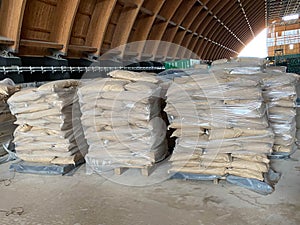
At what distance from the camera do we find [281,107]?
3572 mm

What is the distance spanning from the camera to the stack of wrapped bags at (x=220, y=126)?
2.69 meters

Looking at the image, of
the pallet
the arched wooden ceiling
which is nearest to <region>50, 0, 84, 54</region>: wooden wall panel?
the arched wooden ceiling

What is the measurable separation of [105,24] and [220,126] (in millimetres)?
5095

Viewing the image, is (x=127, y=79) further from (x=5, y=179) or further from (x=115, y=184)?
(x=5, y=179)

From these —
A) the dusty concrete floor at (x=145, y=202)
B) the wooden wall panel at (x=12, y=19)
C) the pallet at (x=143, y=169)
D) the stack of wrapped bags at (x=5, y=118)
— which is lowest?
the dusty concrete floor at (x=145, y=202)

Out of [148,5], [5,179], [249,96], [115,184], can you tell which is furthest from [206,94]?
[148,5]

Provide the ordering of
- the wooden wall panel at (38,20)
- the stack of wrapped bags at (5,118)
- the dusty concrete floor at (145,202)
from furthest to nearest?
the wooden wall panel at (38,20), the stack of wrapped bags at (5,118), the dusty concrete floor at (145,202)

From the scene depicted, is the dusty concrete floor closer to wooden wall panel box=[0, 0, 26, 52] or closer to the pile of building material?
the pile of building material

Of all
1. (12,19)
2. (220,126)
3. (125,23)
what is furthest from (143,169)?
(125,23)

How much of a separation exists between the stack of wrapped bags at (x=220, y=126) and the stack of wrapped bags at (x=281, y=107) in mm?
836

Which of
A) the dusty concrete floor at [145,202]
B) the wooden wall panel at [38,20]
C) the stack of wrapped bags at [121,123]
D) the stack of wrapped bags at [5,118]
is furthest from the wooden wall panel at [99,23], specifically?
the dusty concrete floor at [145,202]

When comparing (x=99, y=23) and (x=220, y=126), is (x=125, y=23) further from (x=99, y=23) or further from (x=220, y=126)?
(x=220, y=126)

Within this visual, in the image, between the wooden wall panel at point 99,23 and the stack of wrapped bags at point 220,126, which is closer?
the stack of wrapped bags at point 220,126

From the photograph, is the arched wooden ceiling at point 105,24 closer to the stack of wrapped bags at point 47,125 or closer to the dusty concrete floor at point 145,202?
the stack of wrapped bags at point 47,125
